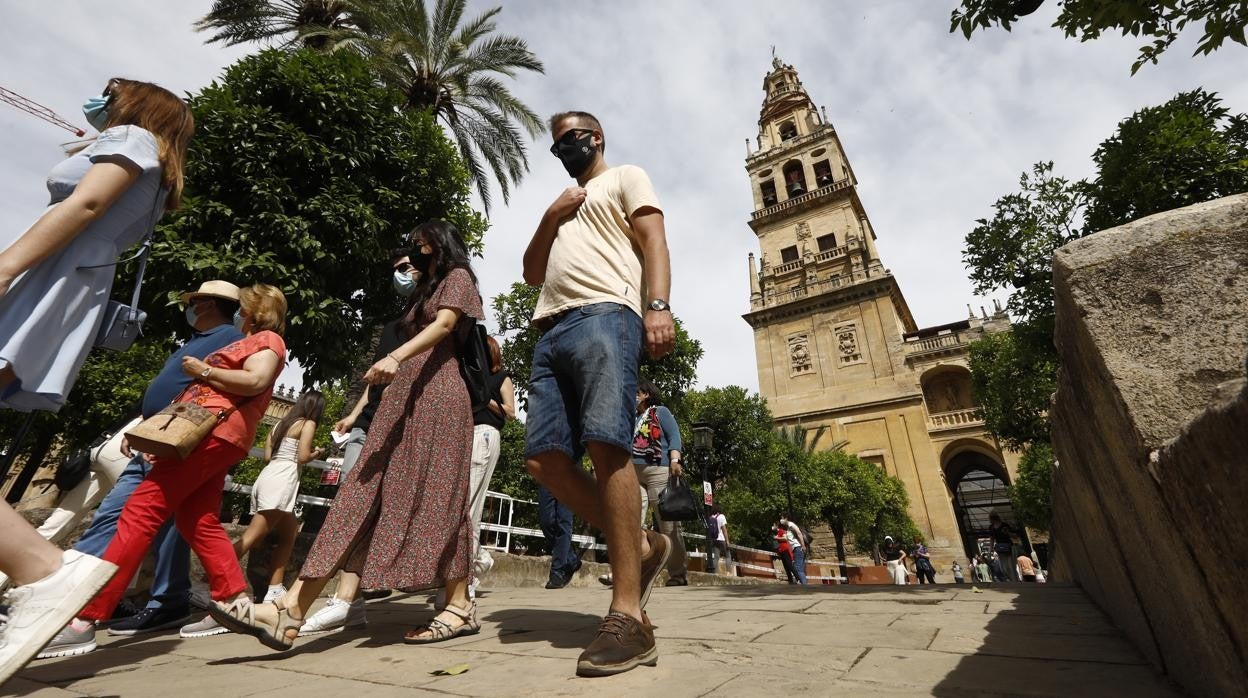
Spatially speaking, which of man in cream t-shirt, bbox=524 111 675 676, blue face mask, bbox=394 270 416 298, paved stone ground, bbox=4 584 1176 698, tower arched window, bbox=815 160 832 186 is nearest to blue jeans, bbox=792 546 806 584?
paved stone ground, bbox=4 584 1176 698

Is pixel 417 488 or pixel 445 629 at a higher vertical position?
pixel 417 488

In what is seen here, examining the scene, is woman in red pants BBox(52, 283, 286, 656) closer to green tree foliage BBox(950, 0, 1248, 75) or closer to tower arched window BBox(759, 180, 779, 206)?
green tree foliage BBox(950, 0, 1248, 75)

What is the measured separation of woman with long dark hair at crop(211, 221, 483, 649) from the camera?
2.21 meters

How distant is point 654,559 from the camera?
2303 millimetres

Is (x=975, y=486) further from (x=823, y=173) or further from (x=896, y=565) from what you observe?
(x=896, y=565)

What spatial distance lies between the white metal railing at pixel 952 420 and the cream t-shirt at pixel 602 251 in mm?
29512

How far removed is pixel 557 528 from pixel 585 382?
13.5 ft

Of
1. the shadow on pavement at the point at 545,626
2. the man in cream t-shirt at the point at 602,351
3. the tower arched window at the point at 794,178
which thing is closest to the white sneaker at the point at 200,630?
the shadow on pavement at the point at 545,626

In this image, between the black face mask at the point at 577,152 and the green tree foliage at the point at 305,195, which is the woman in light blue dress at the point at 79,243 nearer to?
the black face mask at the point at 577,152

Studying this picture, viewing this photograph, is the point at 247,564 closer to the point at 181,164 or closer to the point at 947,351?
the point at 181,164

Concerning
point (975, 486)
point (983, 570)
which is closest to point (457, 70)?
point (983, 570)

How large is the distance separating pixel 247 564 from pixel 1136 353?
488 centimetres

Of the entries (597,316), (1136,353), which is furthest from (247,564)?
(1136,353)

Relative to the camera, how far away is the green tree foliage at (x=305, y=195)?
7105mm
